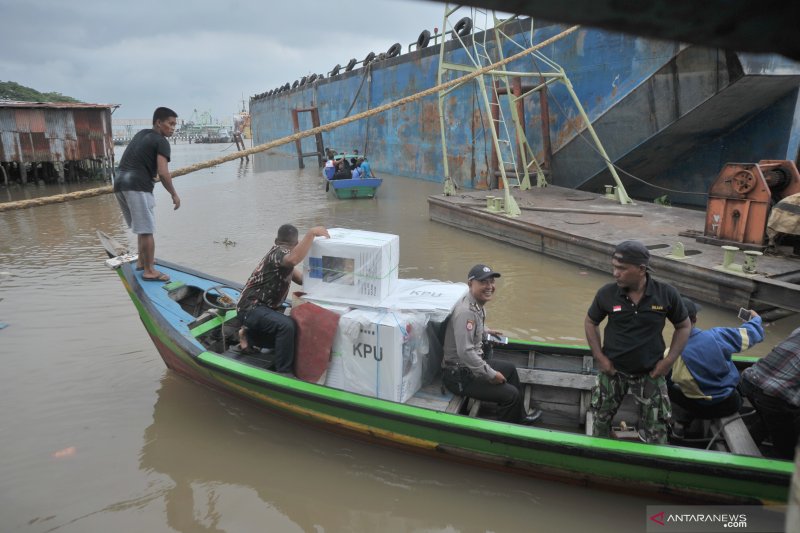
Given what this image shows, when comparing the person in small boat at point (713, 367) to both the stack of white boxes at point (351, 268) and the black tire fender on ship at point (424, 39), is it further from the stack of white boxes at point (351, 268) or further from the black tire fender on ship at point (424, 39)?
the black tire fender on ship at point (424, 39)

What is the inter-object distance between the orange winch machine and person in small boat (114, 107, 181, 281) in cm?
730

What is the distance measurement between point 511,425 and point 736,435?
57.5 inches

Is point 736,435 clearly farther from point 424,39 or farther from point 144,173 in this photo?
point 424,39

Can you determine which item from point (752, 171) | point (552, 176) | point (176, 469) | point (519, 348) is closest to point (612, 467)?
point (519, 348)

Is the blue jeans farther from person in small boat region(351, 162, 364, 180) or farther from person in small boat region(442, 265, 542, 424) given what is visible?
person in small boat region(351, 162, 364, 180)

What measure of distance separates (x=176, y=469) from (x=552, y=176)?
12444 mm

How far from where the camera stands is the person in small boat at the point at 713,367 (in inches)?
141

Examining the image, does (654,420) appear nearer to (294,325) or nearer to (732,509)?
(732,509)

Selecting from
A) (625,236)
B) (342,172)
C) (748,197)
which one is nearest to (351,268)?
(625,236)

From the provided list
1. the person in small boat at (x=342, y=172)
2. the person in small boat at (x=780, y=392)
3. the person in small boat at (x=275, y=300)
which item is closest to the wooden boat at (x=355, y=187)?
the person in small boat at (x=342, y=172)

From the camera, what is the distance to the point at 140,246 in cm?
589

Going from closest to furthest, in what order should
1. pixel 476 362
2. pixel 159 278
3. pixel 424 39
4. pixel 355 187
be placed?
pixel 476 362, pixel 159 278, pixel 355 187, pixel 424 39

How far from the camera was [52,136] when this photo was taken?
23.9 meters

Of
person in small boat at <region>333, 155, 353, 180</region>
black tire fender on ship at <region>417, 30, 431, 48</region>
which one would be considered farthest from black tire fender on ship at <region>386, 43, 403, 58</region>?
person in small boat at <region>333, 155, 353, 180</region>
